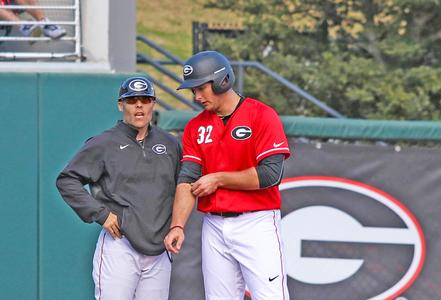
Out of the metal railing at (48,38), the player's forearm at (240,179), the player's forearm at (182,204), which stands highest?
the metal railing at (48,38)

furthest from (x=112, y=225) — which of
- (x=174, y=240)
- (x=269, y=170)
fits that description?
(x=269, y=170)

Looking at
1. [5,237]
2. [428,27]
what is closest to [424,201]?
[5,237]

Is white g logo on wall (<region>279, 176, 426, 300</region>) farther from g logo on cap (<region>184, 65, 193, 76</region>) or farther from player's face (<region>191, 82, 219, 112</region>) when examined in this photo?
g logo on cap (<region>184, 65, 193, 76</region>)

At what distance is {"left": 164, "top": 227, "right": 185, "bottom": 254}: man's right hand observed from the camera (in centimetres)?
505

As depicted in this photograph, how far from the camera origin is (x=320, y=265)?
6516 mm

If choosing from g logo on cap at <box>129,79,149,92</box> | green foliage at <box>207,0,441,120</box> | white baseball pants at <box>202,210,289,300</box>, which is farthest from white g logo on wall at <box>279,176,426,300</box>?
green foliage at <box>207,0,441,120</box>

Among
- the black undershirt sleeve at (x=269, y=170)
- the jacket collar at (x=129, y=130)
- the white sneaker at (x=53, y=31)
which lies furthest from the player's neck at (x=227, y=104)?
the white sneaker at (x=53, y=31)

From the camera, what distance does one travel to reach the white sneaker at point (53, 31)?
6.58 meters

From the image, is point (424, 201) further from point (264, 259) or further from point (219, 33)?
point (219, 33)

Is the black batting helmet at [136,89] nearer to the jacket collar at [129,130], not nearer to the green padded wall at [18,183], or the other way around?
the jacket collar at [129,130]

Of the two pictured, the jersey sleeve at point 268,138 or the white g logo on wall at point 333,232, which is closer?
the jersey sleeve at point 268,138

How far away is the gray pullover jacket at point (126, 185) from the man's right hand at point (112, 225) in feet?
0.08

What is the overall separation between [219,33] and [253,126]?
8.48 metres

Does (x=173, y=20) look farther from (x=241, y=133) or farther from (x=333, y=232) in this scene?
(x=241, y=133)
